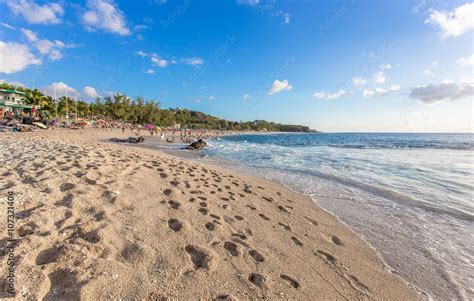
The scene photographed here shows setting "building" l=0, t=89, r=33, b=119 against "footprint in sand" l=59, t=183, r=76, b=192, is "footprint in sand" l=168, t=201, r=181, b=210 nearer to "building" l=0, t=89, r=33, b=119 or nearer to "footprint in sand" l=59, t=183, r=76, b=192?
"footprint in sand" l=59, t=183, r=76, b=192

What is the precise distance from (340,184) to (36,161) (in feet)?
32.0

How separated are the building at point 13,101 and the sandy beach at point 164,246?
2269 inches

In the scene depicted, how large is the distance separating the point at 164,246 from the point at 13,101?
67630 mm

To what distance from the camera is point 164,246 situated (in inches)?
114

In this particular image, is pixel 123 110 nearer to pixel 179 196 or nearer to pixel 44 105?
pixel 44 105

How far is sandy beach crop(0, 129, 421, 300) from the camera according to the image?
219cm

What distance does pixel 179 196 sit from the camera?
15.9 ft

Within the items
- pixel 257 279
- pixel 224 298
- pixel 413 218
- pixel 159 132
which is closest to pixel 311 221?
pixel 257 279

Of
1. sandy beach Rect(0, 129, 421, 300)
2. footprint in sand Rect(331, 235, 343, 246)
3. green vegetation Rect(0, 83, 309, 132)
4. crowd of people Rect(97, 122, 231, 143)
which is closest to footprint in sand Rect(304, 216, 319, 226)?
sandy beach Rect(0, 129, 421, 300)

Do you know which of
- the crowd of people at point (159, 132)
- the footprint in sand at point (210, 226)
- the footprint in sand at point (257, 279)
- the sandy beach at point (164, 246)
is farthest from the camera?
the crowd of people at point (159, 132)

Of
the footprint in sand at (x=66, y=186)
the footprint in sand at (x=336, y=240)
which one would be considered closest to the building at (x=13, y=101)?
the footprint in sand at (x=66, y=186)

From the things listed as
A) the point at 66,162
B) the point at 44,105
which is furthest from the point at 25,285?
the point at 44,105

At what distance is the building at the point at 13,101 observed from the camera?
1770 inches

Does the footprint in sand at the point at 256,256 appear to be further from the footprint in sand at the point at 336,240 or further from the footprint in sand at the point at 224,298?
the footprint in sand at the point at 336,240
